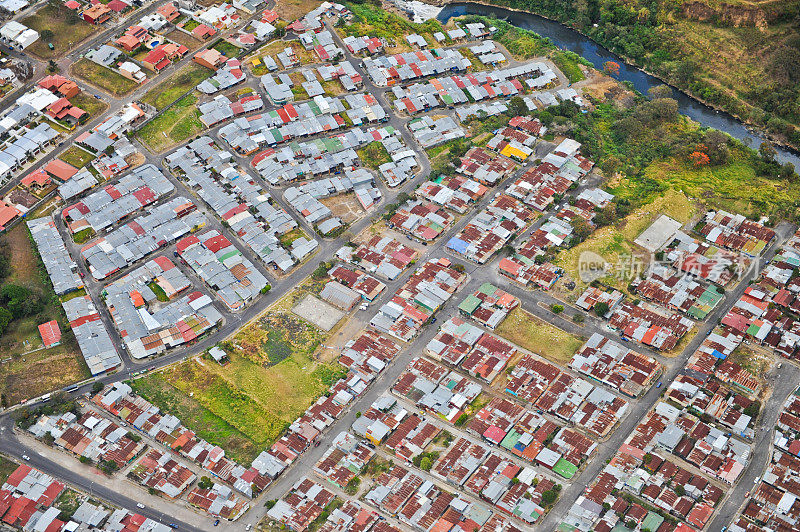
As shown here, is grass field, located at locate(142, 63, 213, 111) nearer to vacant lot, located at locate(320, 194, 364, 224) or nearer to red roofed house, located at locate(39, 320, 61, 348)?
vacant lot, located at locate(320, 194, 364, 224)

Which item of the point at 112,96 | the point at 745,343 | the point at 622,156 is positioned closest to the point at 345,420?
the point at 745,343

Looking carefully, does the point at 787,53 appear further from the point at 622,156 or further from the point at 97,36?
the point at 97,36

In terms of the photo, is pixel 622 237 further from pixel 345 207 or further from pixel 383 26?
pixel 383 26

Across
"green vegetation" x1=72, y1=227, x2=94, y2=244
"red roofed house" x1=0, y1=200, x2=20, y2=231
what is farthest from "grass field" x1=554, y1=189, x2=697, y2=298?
"red roofed house" x1=0, y1=200, x2=20, y2=231

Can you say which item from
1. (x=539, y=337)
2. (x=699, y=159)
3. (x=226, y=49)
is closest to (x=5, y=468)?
(x=539, y=337)

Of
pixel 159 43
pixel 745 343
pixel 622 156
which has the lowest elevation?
pixel 745 343

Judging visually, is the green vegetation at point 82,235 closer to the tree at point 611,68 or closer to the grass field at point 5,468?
the grass field at point 5,468
